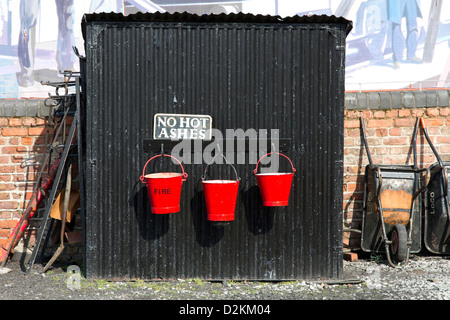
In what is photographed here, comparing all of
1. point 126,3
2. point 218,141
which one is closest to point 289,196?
point 218,141

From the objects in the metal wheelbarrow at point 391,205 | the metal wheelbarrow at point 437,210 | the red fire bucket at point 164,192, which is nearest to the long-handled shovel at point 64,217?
the red fire bucket at point 164,192

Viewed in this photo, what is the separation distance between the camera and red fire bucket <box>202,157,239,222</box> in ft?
15.9

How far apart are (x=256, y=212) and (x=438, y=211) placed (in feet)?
8.59

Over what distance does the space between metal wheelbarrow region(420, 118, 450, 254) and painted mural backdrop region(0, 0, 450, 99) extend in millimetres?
2566

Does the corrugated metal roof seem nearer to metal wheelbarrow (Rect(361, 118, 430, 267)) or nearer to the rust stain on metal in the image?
metal wheelbarrow (Rect(361, 118, 430, 267))

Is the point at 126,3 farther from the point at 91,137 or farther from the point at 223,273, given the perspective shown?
the point at 223,273

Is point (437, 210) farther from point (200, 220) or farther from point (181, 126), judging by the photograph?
point (181, 126)

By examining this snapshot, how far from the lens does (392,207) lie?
20.1 feet

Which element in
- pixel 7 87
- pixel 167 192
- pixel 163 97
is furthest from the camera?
pixel 7 87

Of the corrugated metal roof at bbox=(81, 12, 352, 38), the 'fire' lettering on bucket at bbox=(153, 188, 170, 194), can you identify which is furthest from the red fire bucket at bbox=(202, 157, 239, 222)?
the corrugated metal roof at bbox=(81, 12, 352, 38)

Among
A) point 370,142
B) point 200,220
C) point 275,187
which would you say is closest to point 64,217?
point 200,220

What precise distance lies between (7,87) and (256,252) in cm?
576

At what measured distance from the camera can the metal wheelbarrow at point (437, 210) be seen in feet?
19.7

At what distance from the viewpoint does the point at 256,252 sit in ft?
17.3
